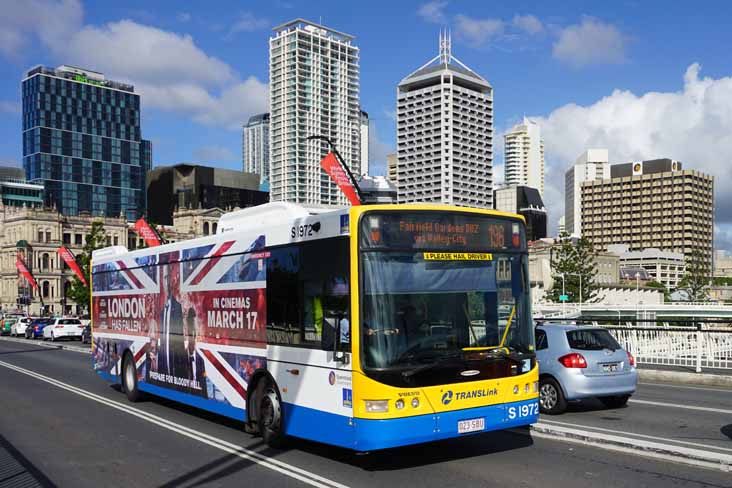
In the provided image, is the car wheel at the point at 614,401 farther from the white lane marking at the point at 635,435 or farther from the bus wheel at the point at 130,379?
the bus wheel at the point at 130,379

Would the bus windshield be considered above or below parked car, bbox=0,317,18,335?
above

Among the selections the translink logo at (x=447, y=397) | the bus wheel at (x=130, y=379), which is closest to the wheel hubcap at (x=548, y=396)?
the translink logo at (x=447, y=397)

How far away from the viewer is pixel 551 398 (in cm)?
1298

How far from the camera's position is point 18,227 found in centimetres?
13875

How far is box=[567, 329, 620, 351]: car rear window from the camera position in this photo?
12969mm

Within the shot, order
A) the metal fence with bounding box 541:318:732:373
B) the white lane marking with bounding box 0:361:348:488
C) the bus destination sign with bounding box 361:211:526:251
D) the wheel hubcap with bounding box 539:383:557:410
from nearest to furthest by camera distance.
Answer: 1. the white lane marking with bounding box 0:361:348:488
2. the bus destination sign with bounding box 361:211:526:251
3. the wheel hubcap with bounding box 539:383:557:410
4. the metal fence with bounding box 541:318:732:373

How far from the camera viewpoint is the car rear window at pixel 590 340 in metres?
13.0

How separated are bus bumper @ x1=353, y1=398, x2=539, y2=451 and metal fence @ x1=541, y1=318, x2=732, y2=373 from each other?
11.5 meters

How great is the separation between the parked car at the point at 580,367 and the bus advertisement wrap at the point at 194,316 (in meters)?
5.13

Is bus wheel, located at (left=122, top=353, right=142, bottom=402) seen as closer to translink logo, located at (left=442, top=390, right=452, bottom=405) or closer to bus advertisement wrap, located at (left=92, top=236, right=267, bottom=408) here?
bus advertisement wrap, located at (left=92, top=236, right=267, bottom=408)

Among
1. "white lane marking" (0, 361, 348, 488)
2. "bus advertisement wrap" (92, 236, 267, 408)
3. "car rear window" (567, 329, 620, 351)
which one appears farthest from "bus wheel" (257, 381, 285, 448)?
"car rear window" (567, 329, 620, 351)

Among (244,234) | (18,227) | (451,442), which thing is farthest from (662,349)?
(18,227)

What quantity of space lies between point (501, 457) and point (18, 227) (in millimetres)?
144116

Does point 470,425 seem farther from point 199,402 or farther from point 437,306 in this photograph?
point 199,402
